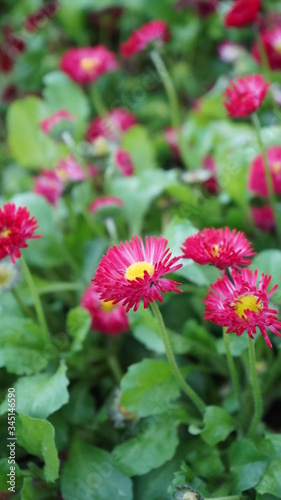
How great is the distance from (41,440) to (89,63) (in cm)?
109

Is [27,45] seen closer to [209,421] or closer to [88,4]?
[88,4]

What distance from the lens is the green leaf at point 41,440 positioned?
86cm

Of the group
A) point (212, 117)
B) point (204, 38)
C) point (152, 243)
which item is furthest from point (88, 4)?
point (152, 243)

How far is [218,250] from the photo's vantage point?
0.80 metres

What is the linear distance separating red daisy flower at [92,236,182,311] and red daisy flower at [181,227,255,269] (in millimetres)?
47

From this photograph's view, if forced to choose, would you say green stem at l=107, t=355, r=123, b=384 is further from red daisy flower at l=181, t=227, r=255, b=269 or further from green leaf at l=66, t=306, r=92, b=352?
red daisy flower at l=181, t=227, r=255, b=269

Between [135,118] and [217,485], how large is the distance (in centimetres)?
119

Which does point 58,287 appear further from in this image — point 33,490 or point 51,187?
point 33,490

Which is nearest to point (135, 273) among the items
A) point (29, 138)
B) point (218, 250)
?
point (218, 250)

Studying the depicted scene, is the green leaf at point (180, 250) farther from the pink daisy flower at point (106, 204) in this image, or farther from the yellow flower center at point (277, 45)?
the yellow flower center at point (277, 45)

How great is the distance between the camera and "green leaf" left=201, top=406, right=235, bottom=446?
3.00 ft

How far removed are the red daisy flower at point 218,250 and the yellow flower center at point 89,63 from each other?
0.92 metres

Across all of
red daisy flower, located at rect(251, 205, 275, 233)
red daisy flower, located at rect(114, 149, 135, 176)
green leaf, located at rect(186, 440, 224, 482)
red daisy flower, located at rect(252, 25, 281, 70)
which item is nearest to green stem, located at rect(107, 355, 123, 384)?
green leaf, located at rect(186, 440, 224, 482)

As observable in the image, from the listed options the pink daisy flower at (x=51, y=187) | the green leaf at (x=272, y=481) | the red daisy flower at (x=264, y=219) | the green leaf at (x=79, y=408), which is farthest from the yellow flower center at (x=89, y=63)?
the green leaf at (x=272, y=481)
